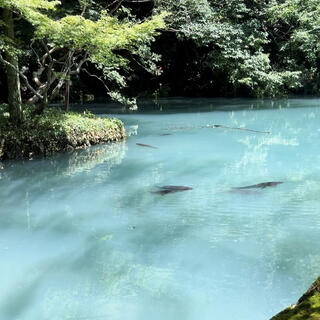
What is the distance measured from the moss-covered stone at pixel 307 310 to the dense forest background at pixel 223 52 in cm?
1614

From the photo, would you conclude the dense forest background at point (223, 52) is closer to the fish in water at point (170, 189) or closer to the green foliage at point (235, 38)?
the green foliage at point (235, 38)

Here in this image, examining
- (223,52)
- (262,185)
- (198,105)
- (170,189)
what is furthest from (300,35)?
(170,189)

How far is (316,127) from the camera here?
41.1ft

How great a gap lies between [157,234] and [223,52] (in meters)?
15.9

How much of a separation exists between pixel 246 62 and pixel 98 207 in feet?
50.3

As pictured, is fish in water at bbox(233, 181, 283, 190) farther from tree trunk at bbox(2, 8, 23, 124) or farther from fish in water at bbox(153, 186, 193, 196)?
tree trunk at bbox(2, 8, 23, 124)

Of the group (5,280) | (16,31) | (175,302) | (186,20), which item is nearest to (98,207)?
(5,280)

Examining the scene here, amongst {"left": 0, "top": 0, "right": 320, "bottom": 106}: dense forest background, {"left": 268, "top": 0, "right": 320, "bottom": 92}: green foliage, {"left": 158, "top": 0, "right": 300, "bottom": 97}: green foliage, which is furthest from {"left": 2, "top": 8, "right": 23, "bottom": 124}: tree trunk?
{"left": 268, "top": 0, "right": 320, "bottom": 92}: green foliage

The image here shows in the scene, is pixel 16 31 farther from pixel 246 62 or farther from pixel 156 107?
pixel 246 62

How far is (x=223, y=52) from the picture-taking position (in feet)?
63.6

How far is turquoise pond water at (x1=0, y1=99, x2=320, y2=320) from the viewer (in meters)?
3.45

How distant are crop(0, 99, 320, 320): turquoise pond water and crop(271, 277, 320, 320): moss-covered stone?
188 cm

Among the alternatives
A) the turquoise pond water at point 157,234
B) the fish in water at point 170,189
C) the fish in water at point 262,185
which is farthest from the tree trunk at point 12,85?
the fish in water at point 262,185

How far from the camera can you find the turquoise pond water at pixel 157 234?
3.45 m
